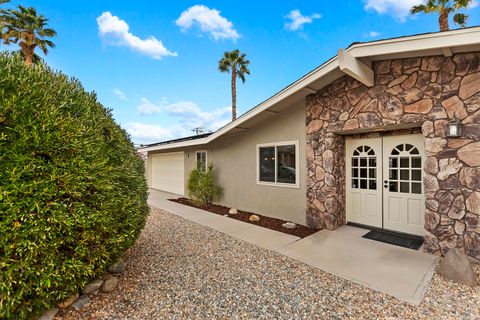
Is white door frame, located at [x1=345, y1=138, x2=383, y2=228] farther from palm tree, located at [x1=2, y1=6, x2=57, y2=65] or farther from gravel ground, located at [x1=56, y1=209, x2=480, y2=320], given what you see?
palm tree, located at [x1=2, y1=6, x2=57, y2=65]

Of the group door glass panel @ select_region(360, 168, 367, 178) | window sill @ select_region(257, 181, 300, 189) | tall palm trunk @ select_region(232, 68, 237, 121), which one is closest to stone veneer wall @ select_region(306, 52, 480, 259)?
door glass panel @ select_region(360, 168, 367, 178)

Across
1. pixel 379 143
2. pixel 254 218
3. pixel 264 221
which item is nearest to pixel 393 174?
pixel 379 143

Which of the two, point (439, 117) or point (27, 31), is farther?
point (27, 31)

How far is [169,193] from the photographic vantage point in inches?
486

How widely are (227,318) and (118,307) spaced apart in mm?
Result: 1298

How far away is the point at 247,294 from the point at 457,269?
3020mm

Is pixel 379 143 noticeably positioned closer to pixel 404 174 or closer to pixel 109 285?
pixel 404 174

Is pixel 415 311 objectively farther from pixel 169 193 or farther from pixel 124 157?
pixel 169 193

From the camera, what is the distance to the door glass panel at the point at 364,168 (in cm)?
550

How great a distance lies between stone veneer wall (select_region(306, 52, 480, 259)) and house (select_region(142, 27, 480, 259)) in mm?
15

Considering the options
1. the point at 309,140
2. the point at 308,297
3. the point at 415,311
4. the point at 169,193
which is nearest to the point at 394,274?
the point at 415,311

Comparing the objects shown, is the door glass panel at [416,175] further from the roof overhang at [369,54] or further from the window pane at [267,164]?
the window pane at [267,164]

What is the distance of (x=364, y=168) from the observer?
222 inches

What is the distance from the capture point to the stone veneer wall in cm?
381
